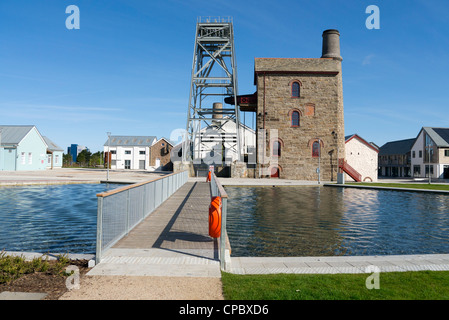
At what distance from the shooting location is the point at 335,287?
496 centimetres

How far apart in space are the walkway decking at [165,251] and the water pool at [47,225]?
1.44m

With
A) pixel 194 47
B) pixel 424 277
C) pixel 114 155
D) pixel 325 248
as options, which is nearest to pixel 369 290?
pixel 424 277

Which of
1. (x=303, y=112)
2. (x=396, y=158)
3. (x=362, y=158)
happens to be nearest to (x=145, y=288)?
(x=303, y=112)

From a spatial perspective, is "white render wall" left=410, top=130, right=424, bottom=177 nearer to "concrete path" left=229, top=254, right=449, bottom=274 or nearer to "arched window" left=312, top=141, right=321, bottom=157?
"arched window" left=312, top=141, right=321, bottom=157

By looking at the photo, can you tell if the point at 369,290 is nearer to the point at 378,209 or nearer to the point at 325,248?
the point at 325,248

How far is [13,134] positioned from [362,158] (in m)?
48.6

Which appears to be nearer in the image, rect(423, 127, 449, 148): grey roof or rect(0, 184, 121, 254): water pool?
rect(0, 184, 121, 254): water pool

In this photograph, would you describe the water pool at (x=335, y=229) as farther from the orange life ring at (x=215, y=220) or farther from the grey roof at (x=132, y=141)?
the grey roof at (x=132, y=141)

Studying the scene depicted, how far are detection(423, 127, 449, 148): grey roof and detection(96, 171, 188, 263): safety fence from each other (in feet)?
198

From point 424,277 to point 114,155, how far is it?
73.4 meters

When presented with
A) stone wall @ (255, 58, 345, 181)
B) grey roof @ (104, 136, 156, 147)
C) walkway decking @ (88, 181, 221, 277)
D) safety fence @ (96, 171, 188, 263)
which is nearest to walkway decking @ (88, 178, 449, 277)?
walkway decking @ (88, 181, 221, 277)

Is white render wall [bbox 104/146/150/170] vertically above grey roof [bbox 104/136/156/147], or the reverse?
grey roof [bbox 104/136/156/147]

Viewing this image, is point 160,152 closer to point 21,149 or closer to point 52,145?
point 52,145

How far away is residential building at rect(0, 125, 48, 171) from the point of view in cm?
4528
